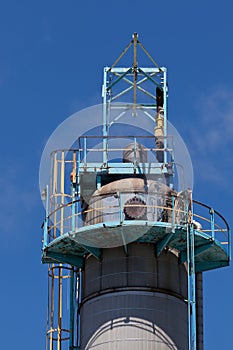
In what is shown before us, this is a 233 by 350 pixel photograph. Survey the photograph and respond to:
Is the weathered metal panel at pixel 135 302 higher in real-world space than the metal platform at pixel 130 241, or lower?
lower

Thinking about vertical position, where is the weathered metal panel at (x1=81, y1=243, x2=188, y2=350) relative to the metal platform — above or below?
below

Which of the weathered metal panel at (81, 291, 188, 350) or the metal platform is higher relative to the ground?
the metal platform

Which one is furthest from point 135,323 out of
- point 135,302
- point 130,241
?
point 130,241

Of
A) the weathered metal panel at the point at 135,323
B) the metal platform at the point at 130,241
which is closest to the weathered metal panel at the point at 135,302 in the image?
the weathered metal panel at the point at 135,323

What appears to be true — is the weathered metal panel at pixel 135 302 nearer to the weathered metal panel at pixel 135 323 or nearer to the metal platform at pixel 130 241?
the weathered metal panel at pixel 135 323

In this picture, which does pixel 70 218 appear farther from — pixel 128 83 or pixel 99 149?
pixel 128 83

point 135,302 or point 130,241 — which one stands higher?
point 130,241

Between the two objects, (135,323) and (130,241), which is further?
(130,241)

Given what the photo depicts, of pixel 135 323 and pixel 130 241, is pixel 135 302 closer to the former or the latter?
pixel 135 323

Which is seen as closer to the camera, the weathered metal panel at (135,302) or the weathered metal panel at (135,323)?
the weathered metal panel at (135,323)

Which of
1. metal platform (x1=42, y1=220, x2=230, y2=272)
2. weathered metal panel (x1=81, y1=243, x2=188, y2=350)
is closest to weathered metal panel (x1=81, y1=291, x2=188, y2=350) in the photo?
weathered metal panel (x1=81, y1=243, x2=188, y2=350)

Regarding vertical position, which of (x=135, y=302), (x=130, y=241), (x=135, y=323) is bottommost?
(x=135, y=323)

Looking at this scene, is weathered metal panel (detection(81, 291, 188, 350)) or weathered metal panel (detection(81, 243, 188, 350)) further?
weathered metal panel (detection(81, 243, 188, 350))

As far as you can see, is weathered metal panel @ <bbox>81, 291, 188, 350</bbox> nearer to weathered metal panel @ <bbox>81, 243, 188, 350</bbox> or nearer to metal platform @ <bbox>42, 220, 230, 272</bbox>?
weathered metal panel @ <bbox>81, 243, 188, 350</bbox>
